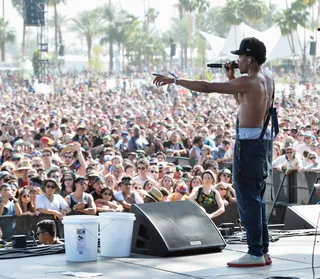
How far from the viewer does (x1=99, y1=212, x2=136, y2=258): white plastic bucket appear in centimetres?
780

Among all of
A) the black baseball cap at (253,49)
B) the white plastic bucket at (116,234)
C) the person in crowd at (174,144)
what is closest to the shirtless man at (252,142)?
the black baseball cap at (253,49)

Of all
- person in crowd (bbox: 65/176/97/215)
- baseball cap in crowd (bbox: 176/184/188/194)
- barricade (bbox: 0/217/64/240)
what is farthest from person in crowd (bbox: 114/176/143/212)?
barricade (bbox: 0/217/64/240)

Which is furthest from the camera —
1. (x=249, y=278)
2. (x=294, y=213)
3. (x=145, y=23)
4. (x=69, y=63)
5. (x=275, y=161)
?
(x=69, y=63)

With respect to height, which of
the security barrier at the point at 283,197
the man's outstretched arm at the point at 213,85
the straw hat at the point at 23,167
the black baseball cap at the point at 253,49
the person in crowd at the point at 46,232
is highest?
the black baseball cap at the point at 253,49

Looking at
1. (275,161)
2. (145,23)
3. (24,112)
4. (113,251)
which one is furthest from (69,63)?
Result: (113,251)

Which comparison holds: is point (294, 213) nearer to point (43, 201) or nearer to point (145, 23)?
point (43, 201)

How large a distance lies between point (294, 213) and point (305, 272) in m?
2.67

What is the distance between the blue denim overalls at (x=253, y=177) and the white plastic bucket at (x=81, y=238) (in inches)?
48.0

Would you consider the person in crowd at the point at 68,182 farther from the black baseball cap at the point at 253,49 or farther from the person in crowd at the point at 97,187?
the black baseball cap at the point at 253,49

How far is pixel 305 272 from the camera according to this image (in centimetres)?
694

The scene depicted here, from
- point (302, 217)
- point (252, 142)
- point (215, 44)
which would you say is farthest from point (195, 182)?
point (215, 44)

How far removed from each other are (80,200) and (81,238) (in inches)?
187

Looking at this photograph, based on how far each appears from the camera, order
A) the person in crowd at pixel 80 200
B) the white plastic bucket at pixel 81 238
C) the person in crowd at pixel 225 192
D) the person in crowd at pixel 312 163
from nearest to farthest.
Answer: the white plastic bucket at pixel 81 238 → the person in crowd at pixel 80 200 → the person in crowd at pixel 225 192 → the person in crowd at pixel 312 163

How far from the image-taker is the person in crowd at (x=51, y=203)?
11938 millimetres
